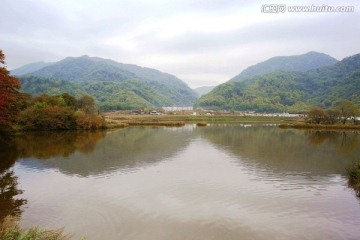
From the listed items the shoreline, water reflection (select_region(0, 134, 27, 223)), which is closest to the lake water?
water reflection (select_region(0, 134, 27, 223))

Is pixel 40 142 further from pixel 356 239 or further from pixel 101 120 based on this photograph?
pixel 356 239

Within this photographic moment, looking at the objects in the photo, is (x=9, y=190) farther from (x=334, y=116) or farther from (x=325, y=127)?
(x=334, y=116)

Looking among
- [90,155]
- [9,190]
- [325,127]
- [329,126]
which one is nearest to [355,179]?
[9,190]

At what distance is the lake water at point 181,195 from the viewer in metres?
14.6

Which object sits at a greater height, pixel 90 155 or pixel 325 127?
pixel 90 155

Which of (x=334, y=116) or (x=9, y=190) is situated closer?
(x=9, y=190)

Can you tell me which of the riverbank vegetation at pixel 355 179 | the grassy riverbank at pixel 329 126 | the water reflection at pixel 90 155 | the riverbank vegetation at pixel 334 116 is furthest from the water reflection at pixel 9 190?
the riverbank vegetation at pixel 334 116

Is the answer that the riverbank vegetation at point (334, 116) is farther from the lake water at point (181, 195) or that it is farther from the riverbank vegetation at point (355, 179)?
the riverbank vegetation at point (355, 179)

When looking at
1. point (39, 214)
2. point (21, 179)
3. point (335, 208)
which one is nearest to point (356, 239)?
point (335, 208)

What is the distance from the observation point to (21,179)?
23.5m

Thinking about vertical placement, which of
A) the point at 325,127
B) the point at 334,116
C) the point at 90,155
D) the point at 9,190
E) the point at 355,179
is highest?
the point at 334,116

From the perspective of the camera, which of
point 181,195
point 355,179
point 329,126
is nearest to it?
point 181,195

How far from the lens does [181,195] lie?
792 inches

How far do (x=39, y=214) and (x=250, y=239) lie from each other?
10.6m
